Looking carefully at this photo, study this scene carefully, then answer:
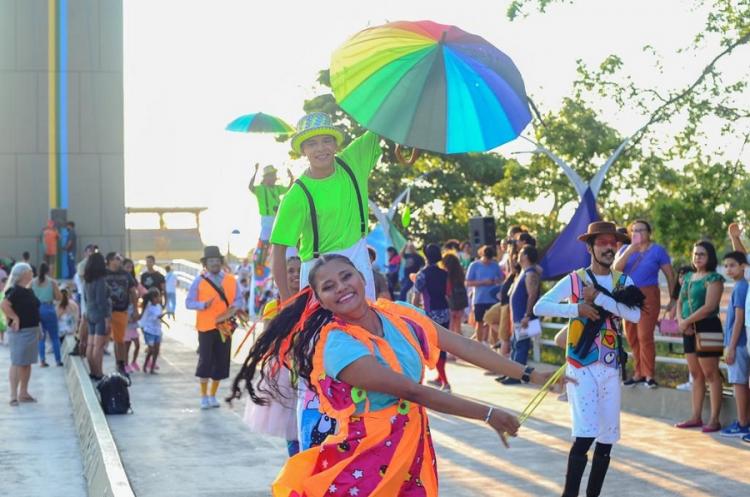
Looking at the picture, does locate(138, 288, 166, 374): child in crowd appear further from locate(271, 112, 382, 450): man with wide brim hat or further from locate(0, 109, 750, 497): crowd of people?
locate(271, 112, 382, 450): man with wide brim hat

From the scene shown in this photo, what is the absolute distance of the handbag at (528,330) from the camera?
49.8ft

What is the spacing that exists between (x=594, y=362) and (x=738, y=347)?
3647 mm

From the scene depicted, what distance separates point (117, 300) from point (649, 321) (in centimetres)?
859

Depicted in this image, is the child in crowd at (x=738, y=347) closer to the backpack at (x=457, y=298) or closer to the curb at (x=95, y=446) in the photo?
the curb at (x=95, y=446)

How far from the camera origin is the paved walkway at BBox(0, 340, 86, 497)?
11695 mm

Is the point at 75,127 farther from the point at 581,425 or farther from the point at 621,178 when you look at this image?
the point at 581,425

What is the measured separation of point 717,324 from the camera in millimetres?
12523

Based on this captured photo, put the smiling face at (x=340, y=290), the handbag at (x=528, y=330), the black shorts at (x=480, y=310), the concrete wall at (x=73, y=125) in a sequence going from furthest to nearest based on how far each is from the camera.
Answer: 1. the concrete wall at (x=73, y=125)
2. the black shorts at (x=480, y=310)
3. the handbag at (x=528, y=330)
4. the smiling face at (x=340, y=290)

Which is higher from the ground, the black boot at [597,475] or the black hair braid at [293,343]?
the black hair braid at [293,343]

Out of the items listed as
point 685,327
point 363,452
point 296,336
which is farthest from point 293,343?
point 685,327

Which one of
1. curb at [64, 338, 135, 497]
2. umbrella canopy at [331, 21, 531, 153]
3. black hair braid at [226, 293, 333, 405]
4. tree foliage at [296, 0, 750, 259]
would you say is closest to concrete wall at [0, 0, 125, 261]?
tree foliage at [296, 0, 750, 259]

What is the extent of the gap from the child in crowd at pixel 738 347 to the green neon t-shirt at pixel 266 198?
15.3ft

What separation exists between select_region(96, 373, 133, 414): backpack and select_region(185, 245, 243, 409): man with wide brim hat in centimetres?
86

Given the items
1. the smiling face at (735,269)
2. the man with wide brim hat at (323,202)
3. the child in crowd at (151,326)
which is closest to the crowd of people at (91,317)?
the child in crowd at (151,326)
